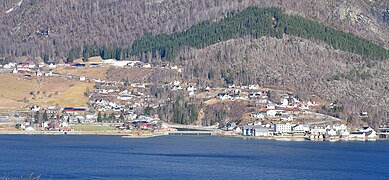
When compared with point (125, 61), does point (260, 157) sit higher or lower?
lower

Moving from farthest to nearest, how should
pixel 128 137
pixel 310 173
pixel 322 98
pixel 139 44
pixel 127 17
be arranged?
pixel 127 17 → pixel 139 44 → pixel 322 98 → pixel 128 137 → pixel 310 173

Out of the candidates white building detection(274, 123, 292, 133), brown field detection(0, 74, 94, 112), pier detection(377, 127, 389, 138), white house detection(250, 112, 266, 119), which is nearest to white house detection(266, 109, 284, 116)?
white house detection(250, 112, 266, 119)

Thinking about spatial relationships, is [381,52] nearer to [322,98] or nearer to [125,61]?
[322,98]

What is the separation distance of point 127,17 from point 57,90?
38.8 metres

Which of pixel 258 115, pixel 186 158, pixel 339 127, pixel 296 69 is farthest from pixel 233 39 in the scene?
pixel 186 158

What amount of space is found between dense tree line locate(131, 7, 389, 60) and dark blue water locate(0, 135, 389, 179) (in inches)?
1674

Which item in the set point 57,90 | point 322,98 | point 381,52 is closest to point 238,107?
point 322,98

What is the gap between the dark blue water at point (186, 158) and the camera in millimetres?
56000

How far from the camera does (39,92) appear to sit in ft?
357

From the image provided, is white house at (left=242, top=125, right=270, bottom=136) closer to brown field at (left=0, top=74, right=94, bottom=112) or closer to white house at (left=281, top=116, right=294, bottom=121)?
white house at (left=281, top=116, right=294, bottom=121)

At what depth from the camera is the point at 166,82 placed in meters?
114

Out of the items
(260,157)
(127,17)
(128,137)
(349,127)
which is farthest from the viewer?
(127,17)

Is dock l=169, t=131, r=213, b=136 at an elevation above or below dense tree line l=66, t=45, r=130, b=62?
below

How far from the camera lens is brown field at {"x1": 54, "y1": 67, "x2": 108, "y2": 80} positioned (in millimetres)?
118713
